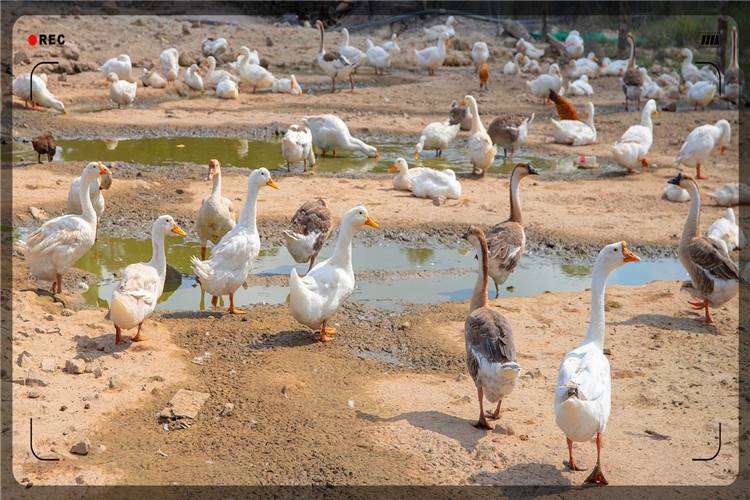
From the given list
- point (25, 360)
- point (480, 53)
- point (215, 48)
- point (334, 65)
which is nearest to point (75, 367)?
point (25, 360)

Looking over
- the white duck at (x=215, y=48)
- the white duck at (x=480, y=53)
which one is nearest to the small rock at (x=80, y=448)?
the white duck at (x=480, y=53)

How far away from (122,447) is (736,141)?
602 inches

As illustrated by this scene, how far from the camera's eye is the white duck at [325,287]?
314 inches

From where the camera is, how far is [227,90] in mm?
21469

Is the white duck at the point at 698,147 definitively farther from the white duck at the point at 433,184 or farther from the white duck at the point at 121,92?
the white duck at the point at 121,92

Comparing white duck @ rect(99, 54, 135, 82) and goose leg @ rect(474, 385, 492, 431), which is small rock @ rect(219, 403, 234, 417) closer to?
goose leg @ rect(474, 385, 492, 431)

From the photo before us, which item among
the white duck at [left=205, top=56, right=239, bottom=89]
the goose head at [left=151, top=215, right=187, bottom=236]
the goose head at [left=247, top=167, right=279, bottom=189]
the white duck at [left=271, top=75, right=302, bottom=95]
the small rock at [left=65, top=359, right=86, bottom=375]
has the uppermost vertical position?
the white duck at [left=205, top=56, right=239, bottom=89]

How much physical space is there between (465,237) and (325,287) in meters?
1.35

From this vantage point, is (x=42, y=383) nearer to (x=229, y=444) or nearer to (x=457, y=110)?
(x=229, y=444)

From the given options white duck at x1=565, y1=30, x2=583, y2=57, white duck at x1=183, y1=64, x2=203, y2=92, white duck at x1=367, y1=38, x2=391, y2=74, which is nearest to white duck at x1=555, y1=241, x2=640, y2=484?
white duck at x1=183, y1=64, x2=203, y2=92

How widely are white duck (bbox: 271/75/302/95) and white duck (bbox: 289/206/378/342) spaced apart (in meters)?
14.2

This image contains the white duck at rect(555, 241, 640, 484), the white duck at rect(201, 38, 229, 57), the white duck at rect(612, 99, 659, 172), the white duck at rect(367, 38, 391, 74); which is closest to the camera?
the white duck at rect(555, 241, 640, 484)

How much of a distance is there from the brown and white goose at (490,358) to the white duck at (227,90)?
15.6 meters

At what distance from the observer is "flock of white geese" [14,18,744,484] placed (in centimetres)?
613
